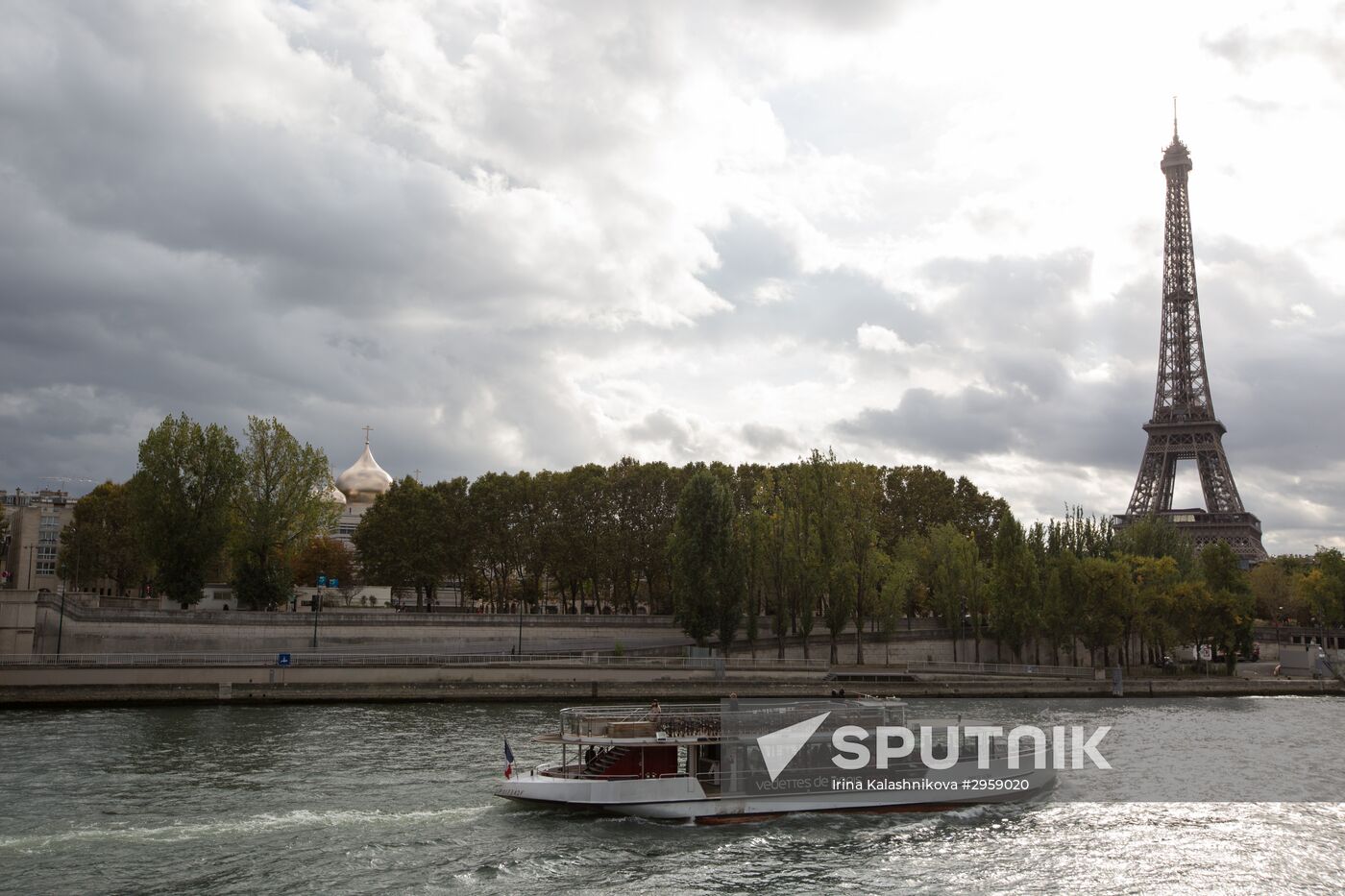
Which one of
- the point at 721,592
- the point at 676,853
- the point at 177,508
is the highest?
the point at 177,508

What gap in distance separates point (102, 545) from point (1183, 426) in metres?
118

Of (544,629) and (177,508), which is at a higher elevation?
(177,508)

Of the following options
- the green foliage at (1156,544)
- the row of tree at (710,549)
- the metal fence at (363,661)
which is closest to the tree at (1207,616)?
the row of tree at (710,549)

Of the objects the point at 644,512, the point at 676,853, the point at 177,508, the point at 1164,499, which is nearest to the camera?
the point at 676,853

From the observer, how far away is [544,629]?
264 feet

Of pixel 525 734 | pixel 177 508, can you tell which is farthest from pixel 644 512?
pixel 525 734

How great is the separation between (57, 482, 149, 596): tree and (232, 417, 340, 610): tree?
29.0 metres

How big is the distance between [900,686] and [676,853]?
42.4 m

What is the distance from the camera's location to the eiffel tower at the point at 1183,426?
422 ft

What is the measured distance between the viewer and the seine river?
24.3 meters

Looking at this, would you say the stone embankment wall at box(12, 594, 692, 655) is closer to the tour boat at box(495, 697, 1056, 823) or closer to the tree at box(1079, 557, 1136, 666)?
the tree at box(1079, 557, 1136, 666)

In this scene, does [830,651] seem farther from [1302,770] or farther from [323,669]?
[1302,770]

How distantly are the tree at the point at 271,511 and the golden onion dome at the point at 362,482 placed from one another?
63.8m

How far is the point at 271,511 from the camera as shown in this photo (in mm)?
77562
